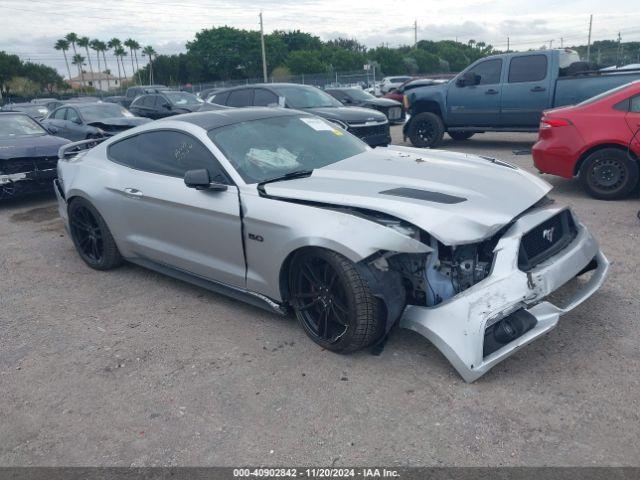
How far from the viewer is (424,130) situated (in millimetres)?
12141

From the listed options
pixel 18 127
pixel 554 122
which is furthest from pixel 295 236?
pixel 18 127

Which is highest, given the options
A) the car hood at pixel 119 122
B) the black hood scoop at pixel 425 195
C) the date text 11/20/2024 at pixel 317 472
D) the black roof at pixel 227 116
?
the black roof at pixel 227 116

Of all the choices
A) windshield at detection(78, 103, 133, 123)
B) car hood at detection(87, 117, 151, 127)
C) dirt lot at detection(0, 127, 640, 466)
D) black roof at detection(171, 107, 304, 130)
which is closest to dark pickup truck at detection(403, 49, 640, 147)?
car hood at detection(87, 117, 151, 127)

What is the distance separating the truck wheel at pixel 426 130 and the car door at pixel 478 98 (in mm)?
289

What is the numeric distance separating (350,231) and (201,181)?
4.13 feet

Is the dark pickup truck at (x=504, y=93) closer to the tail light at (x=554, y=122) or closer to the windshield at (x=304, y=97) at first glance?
the windshield at (x=304, y=97)

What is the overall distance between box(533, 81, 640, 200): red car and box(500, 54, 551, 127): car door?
3.85 metres

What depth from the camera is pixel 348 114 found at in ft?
34.9

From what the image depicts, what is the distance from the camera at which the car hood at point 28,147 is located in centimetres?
816

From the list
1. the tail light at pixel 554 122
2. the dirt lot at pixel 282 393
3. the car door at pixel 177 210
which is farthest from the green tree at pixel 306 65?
the dirt lot at pixel 282 393

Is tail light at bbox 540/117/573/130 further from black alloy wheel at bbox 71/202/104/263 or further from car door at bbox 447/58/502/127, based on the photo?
black alloy wheel at bbox 71/202/104/263

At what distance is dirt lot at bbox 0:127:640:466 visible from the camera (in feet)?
8.98

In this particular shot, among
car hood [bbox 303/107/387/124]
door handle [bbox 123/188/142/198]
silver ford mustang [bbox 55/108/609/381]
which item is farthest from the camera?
car hood [bbox 303/107/387/124]

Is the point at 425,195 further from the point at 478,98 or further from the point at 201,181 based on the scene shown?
the point at 478,98
